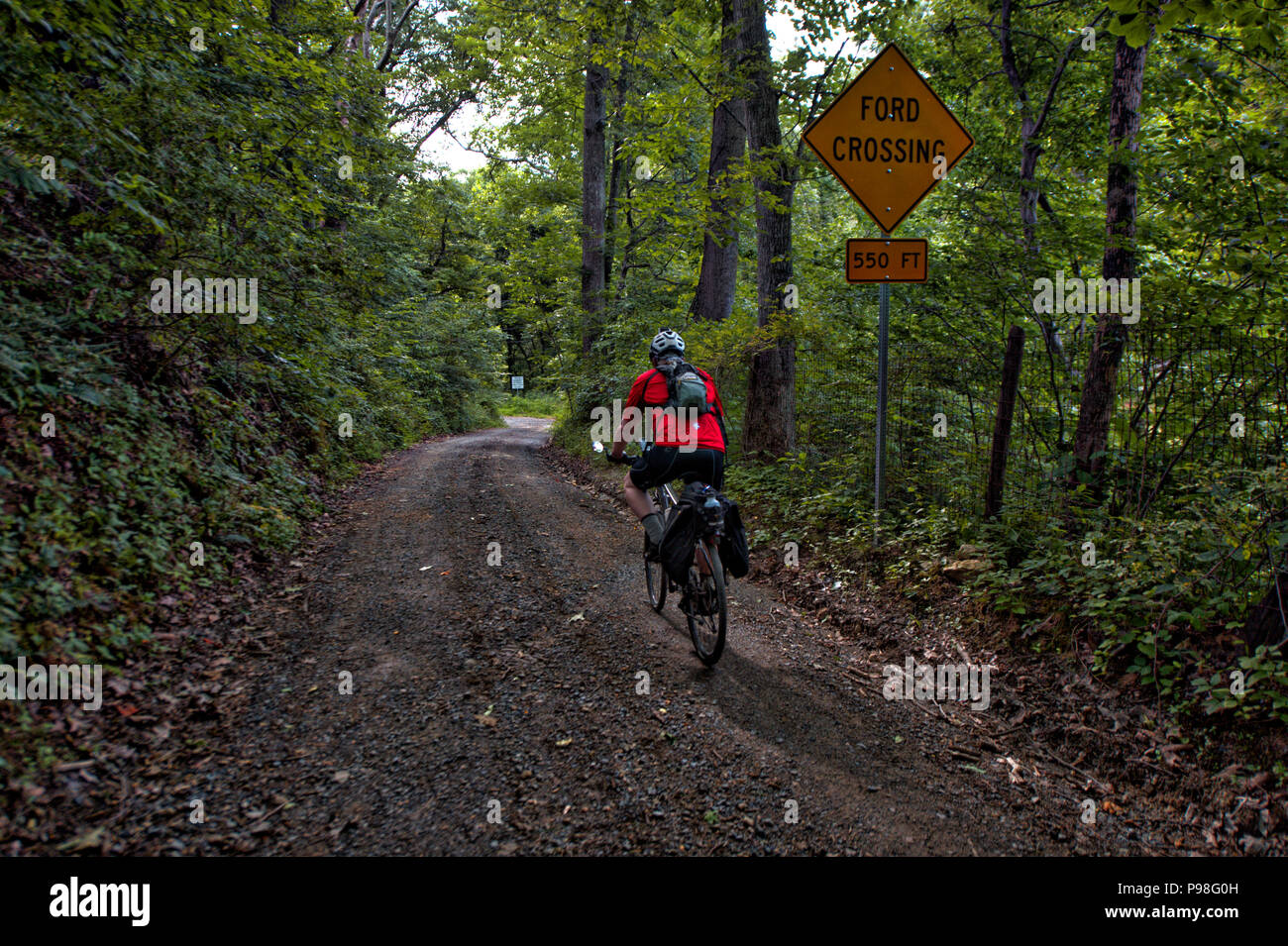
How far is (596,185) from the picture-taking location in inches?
695

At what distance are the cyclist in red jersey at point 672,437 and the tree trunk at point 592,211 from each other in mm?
12924

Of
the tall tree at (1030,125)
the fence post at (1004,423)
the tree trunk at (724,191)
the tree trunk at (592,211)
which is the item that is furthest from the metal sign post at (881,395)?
the tree trunk at (592,211)

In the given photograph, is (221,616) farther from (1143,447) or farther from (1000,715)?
(1143,447)

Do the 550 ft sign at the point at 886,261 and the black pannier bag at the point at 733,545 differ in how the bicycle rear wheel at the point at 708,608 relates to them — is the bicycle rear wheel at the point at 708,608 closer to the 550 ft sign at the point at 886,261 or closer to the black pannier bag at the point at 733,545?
the black pannier bag at the point at 733,545

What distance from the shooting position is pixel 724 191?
814cm

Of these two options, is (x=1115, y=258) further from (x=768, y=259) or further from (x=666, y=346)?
(x=768, y=259)

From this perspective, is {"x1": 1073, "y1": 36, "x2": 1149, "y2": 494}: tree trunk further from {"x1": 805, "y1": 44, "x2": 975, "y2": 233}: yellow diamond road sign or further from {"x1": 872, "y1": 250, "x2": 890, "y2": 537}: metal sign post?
{"x1": 872, "y1": 250, "x2": 890, "y2": 537}: metal sign post

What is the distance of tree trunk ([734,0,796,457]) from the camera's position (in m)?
8.09

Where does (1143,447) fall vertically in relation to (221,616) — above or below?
above

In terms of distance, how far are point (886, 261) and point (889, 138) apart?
1008mm
